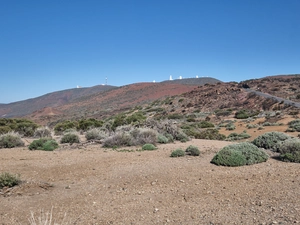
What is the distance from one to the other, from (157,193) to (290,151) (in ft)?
16.6

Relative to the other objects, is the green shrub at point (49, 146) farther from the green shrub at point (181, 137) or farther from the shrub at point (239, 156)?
the shrub at point (239, 156)

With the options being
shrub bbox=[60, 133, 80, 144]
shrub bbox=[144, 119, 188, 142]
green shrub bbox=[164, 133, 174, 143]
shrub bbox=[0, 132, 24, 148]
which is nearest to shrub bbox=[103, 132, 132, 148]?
green shrub bbox=[164, 133, 174, 143]

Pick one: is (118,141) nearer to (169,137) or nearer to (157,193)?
(169,137)

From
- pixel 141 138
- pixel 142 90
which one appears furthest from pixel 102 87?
pixel 141 138

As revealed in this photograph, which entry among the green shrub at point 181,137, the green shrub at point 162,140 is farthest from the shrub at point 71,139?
the green shrub at point 181,137

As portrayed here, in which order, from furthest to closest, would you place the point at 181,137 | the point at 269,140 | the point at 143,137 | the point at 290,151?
the point at 181,137, the point at 143,137, the point at 269,140, the point at 290,151

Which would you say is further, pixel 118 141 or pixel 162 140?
pixel 162 140

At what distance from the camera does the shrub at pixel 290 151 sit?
814cm

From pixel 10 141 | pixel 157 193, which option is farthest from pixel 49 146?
pixel 157 193

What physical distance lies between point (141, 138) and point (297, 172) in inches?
296

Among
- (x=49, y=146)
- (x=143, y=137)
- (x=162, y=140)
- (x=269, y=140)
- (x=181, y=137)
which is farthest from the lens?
(x=181, y=137)

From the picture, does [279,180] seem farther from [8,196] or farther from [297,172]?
[8,196]

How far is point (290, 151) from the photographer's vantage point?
28.5ft

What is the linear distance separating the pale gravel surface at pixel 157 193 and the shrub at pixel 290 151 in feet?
1.16
